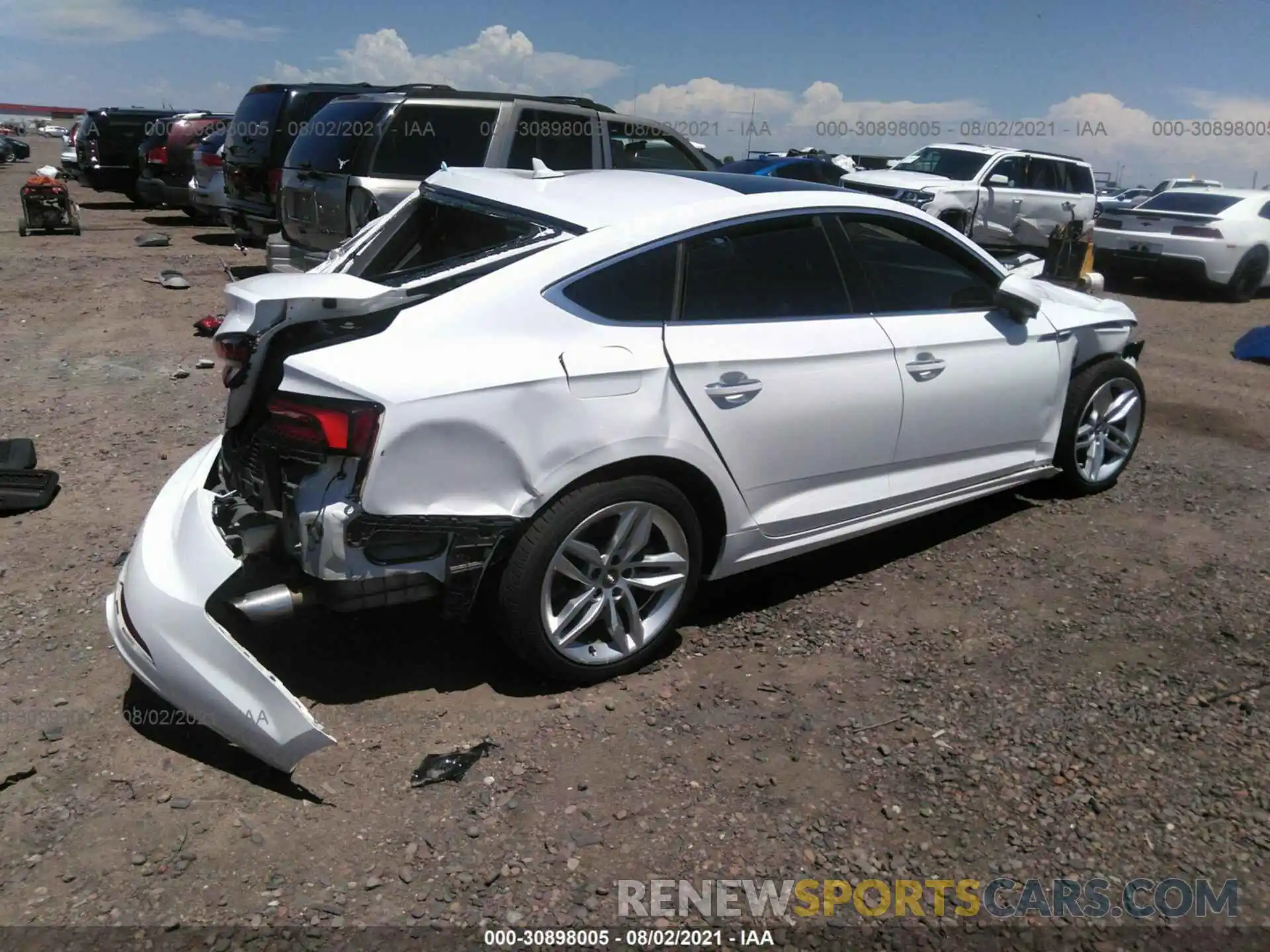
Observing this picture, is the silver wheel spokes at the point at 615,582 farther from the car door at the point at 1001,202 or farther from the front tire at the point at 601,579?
the car door at the point at 1001,202

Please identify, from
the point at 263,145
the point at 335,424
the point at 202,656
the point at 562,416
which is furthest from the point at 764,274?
the point at 263,145

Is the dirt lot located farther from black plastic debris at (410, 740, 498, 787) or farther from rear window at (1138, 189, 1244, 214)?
rear window at (1138, 189, 1244, 214)

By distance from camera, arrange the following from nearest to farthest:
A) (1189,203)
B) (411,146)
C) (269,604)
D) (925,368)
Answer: (269,604) → (925,368) → (411,146) → (1189,203)

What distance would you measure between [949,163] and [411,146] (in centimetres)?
938

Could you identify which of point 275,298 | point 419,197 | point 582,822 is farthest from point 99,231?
point 582,822

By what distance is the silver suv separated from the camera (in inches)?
301

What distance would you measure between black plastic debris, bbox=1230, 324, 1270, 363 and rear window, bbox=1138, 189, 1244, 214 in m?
4.77

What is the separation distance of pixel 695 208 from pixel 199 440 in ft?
11.6

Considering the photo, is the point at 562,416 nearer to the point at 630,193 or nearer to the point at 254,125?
the point at 630,193

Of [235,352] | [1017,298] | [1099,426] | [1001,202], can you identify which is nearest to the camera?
[235,352]

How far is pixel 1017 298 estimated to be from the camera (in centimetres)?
427

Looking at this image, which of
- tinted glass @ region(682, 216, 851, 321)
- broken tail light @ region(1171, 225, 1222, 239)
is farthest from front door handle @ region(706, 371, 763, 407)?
broken tail light @ region(1171, 225, 1222, 239)

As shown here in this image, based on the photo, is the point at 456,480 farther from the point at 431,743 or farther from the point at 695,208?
the point at 695,208

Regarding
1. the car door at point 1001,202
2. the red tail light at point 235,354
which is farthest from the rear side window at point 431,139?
the car door at point 1001,202
